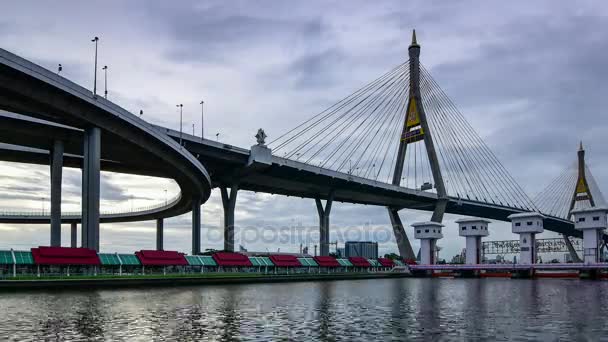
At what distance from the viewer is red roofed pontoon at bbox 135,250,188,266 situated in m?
65.7

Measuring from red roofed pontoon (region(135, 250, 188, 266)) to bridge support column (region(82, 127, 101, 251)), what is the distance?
327 inches

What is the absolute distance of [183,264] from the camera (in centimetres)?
7031

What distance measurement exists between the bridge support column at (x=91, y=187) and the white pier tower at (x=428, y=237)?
224ft

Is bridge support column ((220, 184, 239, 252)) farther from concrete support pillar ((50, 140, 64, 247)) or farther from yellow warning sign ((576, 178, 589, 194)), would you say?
yellow warning sign ((576, 178, 589, 194))

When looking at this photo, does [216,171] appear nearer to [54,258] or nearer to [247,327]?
[54,258]

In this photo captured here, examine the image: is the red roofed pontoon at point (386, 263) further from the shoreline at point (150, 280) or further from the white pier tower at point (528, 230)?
the shoreline at point (150, 280)

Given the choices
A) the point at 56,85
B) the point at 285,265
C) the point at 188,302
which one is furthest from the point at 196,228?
the point at 188,302

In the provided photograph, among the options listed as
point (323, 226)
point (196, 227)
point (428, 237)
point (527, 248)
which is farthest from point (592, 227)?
point (196, 227)

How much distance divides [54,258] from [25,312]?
84.3 ft

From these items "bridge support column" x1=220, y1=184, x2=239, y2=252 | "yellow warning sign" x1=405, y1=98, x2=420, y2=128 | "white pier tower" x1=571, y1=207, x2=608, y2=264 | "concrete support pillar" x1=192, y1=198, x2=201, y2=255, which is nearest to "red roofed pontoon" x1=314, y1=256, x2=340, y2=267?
"bridge support column" x1=220, y1=184, x2=239, y2=252

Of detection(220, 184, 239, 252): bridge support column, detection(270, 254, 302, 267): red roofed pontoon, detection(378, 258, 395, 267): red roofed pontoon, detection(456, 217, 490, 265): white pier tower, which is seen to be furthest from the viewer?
detection(378, 258, 395, 267): red roofed pontoon

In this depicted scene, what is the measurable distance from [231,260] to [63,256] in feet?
94.9

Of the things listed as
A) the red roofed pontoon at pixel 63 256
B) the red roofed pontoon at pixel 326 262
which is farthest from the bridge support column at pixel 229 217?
the red roofed pontoon at pixel 63 256

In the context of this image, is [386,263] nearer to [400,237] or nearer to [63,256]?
[400,237]
